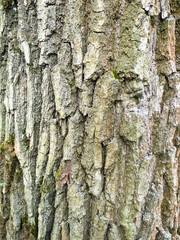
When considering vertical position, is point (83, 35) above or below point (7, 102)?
above

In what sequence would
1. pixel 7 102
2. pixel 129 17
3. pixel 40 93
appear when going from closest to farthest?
pixel 129 17, pixel 40 93, pixel 7 102

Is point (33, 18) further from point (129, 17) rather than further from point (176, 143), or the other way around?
point (176, 143)

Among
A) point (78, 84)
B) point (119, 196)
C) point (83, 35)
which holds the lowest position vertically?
point (119, 196)

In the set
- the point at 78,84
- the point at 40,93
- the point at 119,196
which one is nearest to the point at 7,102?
the point at 40,93

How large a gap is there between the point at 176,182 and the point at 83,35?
1226mm

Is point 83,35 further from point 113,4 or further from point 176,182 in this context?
point 176,182

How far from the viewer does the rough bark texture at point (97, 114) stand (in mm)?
1139

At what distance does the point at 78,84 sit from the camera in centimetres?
121

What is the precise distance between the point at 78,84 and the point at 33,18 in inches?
24.0

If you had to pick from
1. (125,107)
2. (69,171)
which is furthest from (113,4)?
(69,171)

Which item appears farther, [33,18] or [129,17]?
[33,18]

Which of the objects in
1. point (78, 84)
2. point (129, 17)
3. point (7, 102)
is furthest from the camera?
point (7, 102)

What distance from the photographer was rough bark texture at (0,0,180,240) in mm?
1139

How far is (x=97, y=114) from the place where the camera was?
118 centimetres
